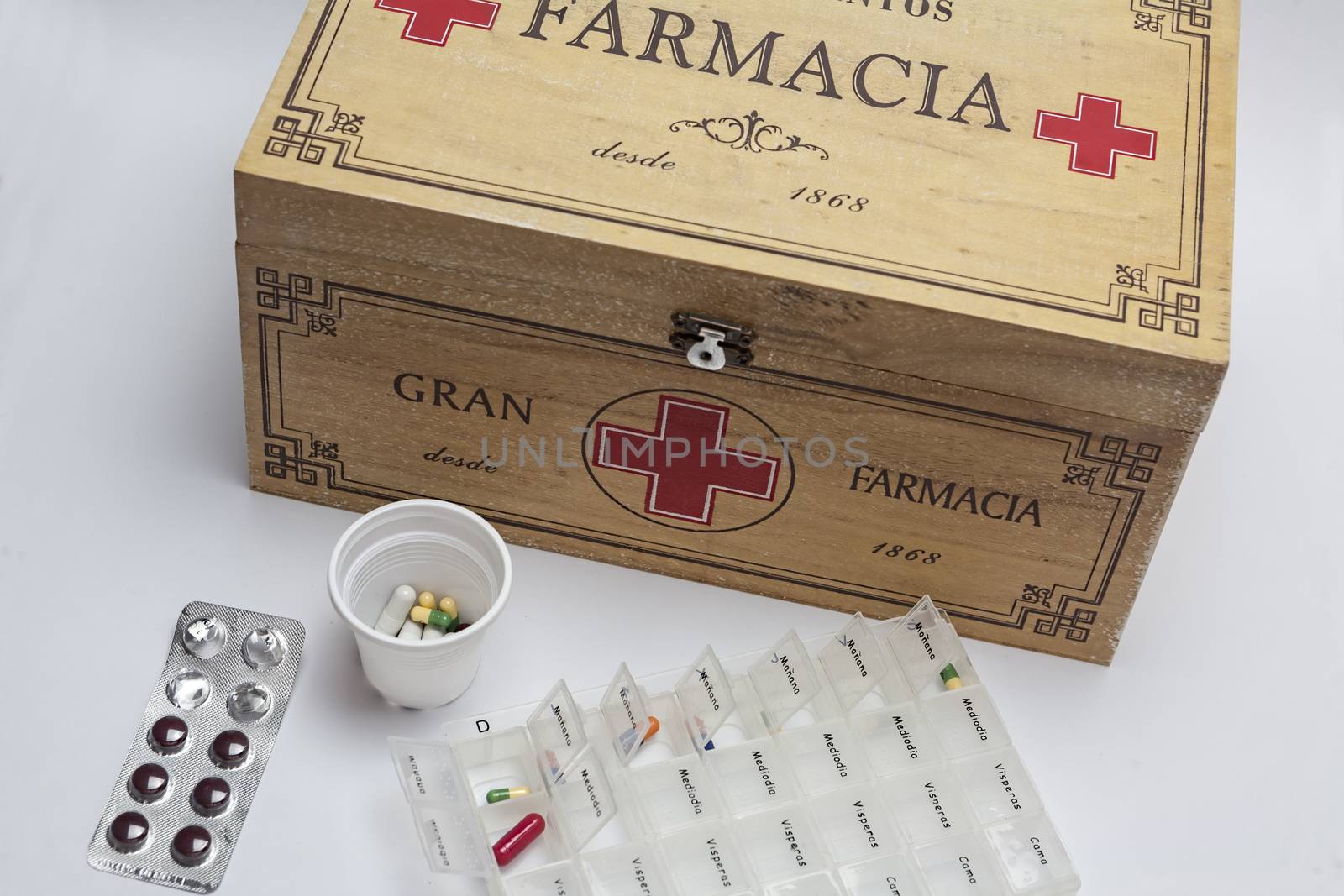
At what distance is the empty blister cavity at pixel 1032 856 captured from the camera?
6.01 feet

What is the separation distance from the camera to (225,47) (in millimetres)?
2463

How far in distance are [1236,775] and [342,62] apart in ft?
4.11

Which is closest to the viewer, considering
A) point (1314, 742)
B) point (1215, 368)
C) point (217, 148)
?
point (1215, 368)

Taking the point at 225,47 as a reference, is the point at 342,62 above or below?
below

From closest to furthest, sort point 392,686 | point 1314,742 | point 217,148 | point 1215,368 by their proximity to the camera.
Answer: point 1215,368 → point 392,686 → point 1314,742 → point 217,148

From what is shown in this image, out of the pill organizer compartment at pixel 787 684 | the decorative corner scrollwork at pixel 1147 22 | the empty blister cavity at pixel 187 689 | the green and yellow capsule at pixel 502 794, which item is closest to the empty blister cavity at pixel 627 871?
the green and yellow capsule at pixel 502 794

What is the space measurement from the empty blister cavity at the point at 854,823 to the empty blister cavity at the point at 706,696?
13 centimetres

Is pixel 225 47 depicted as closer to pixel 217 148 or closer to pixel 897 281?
pixel 217 148

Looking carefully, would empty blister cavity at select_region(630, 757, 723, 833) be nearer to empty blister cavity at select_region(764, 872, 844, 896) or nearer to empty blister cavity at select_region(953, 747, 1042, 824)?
empty blister cavity at select_region(764, 872, 844, 896)

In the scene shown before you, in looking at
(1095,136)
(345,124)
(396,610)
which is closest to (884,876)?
(396,610)

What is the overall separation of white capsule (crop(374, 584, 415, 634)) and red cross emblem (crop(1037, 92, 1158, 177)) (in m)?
0.84

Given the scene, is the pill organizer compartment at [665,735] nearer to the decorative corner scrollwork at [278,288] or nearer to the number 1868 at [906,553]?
the number 1868 at [906,553]

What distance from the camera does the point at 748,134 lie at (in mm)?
1886

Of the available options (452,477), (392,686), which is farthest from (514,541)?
(392,686)
